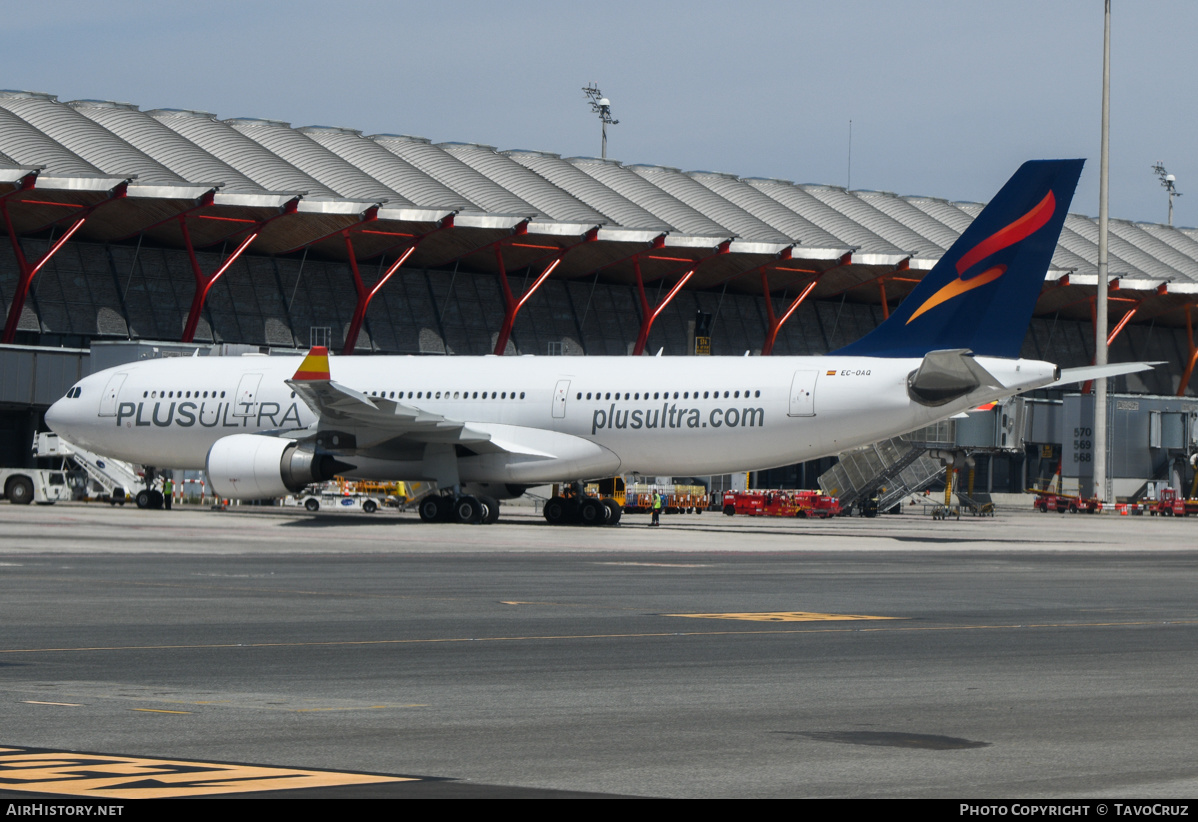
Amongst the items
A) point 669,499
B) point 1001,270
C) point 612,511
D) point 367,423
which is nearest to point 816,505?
point 669,499

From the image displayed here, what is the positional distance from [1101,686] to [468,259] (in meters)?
63.1

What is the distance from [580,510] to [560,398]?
12.5 ft

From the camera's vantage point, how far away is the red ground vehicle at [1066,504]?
69.1 m

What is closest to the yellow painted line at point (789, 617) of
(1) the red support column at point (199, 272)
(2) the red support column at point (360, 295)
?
(1) the red support column at point (199, 272)

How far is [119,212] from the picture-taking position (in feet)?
200

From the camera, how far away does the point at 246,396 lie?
38969 millimetres

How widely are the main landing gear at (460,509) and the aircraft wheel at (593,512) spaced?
2679mm

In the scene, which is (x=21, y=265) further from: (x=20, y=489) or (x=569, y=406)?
(x=569, y=406)

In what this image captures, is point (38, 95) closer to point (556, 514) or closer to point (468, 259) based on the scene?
point (468, 259)

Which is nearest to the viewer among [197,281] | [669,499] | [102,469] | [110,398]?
[110,398]

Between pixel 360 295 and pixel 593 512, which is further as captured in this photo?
Result: pixel 360 295

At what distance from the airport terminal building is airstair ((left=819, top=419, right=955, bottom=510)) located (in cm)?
412

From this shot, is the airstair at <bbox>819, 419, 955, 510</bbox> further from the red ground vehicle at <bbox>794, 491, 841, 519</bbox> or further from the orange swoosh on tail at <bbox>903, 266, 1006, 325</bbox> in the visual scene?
the orange swoosh on tail at <bbox>903, 266, 1006, 325</bbox>

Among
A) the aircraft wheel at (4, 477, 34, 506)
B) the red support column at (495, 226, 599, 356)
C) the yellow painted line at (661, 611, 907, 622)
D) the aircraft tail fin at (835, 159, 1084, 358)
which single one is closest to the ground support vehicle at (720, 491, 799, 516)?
the red support column at (495, 226, 599, 356)
